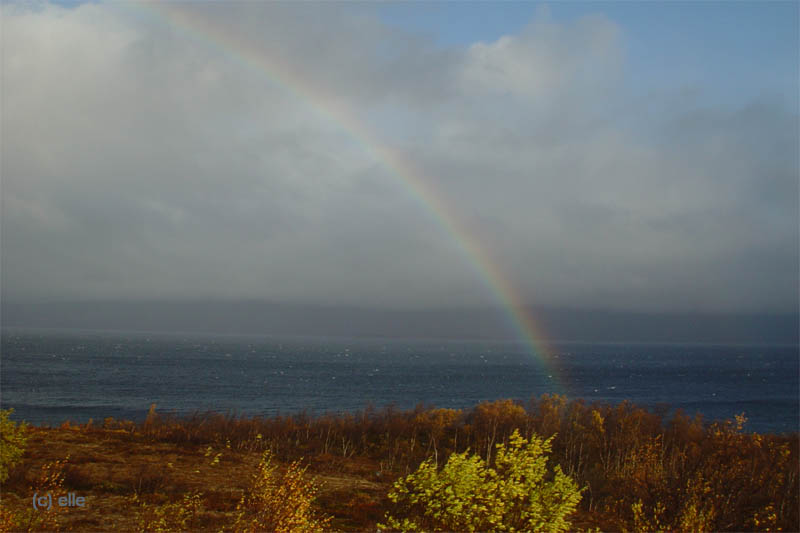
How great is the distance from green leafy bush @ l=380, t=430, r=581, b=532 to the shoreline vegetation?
3cm

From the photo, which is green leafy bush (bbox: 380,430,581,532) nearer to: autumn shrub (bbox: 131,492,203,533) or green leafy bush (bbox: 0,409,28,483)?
autumn shrub (bbox: 131,492,203,533)

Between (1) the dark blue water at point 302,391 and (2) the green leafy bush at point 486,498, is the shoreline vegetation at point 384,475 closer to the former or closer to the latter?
(2) the green leafy bush at point 486,498

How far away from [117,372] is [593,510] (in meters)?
107

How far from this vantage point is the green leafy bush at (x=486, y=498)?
668 centimetres

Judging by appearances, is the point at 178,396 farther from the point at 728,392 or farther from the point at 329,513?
the point at 728,392

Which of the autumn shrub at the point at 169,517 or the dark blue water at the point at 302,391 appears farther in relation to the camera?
the dark blue water at the point at 302,391

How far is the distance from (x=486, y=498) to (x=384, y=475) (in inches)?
461

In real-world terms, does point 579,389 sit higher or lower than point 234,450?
lower

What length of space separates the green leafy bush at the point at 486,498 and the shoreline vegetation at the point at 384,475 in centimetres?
3

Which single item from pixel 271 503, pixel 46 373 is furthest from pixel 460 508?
pixel 46 373

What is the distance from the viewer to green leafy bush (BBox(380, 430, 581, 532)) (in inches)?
263

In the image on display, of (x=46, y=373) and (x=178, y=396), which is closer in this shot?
(x=178, y=396)

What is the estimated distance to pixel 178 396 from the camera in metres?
73.6

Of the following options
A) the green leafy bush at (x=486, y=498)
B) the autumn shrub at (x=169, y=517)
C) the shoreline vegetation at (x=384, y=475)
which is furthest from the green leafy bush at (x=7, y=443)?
the green leafy bush at (x=486, y=498)
